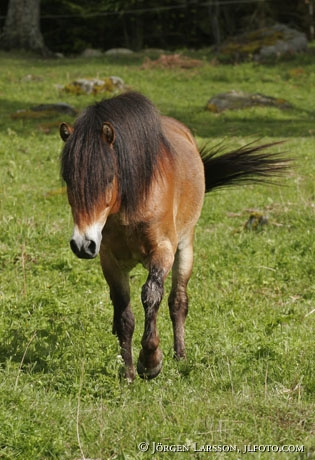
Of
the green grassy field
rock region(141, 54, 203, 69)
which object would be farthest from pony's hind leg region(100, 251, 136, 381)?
rock region(141, 54, 203, 69)

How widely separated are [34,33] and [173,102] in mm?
12775

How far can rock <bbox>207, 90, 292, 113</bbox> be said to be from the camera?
2055cm

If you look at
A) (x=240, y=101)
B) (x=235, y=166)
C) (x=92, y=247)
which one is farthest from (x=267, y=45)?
(x=92, y=247)

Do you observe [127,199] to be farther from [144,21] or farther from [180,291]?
[144,21]

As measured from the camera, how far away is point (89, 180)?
15.5 feet

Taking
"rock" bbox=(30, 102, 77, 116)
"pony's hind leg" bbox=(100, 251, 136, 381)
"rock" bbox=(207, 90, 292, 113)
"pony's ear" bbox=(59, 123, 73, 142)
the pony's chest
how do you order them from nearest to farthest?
"pony's ear" bbox=(59, 123, 73, 142) → the pony's chest → "pony's hind leg" bbox=(100, 251, 136, 381) → "rock" bbox=(30, 102, 77, 116) → "rock" bbox=(207, 90, 292, 113)

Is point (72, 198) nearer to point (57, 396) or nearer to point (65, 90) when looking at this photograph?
point (57, 396)

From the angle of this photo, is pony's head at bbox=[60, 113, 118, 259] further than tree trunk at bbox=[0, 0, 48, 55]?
No

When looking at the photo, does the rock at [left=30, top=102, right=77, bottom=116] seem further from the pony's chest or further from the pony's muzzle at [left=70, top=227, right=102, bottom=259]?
the pony's muzzle at [left=70, top=227, right=102, bottom=259]

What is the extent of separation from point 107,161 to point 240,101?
651 inches

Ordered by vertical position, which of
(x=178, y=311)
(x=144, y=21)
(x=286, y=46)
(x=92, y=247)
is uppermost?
(x=92, y=247)

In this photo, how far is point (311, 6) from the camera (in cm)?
3250

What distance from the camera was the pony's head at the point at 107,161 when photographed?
4.68 meters

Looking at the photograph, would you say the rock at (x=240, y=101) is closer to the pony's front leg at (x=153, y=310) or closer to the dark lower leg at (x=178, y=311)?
the dark lower leg at (x=178, y=311)
